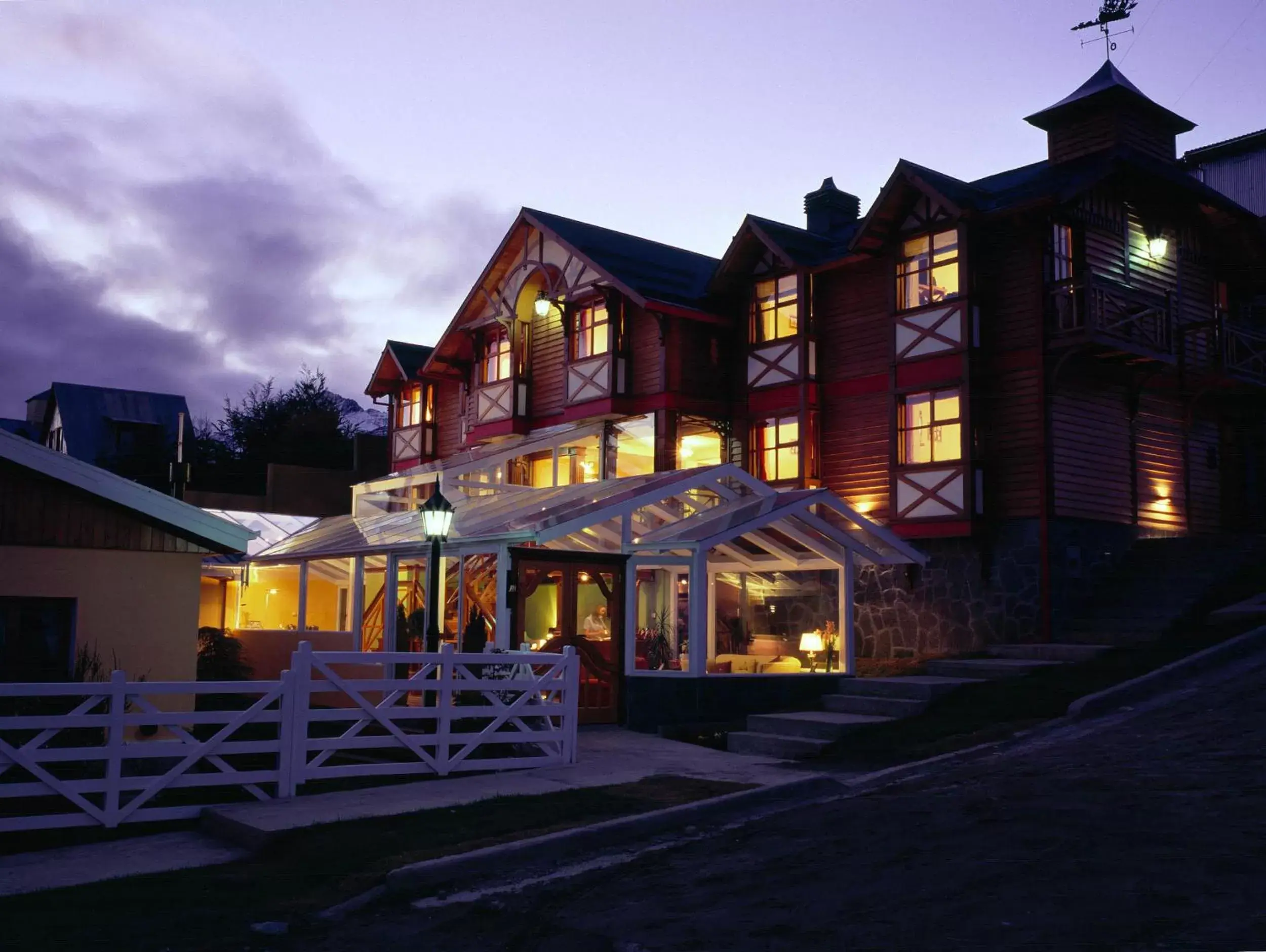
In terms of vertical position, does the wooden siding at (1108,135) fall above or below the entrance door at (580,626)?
above

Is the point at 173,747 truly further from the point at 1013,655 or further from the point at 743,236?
the point at 743,236

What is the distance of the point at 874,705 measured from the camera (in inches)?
631

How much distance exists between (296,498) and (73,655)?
24.7 metres

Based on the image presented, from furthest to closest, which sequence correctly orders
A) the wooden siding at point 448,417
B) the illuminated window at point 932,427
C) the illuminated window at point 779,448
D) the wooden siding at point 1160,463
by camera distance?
1. the wooden siding at point 448,417
2. the illuminated window at point 779,448
3. the wooden siding at point 1160,463
4. the illuminated window at point 932,427

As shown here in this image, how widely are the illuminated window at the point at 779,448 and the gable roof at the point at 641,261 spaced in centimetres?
317

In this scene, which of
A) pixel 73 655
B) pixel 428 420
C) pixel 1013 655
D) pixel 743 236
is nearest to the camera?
pixel 73 655

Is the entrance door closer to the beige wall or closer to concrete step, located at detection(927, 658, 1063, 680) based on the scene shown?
the beige wall

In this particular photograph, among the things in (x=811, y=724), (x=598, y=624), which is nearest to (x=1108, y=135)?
(x=598, y=624)

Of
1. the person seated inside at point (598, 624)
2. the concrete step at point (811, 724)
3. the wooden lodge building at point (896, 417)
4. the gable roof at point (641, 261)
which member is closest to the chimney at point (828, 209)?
the wooden lodge building at point (896, 417)

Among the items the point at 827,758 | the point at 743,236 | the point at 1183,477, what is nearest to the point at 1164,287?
the point at 1183,477

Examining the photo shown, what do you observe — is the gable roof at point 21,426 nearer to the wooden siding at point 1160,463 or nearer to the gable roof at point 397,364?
the gable roof at point 397,364

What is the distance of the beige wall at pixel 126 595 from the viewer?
12789 millimetres

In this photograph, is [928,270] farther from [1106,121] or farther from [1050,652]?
[1050,652]

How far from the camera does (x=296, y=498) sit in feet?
122
